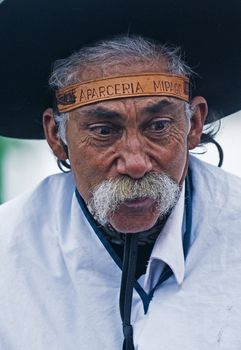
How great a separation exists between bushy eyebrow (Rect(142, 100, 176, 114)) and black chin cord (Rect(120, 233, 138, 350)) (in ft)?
1.14

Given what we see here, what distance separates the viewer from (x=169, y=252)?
2.57m

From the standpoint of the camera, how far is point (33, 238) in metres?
2.72

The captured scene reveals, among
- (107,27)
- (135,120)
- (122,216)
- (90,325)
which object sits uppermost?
(107,27)

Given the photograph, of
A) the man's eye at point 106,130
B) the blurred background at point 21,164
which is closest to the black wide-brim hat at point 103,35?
the man's eye at point 106,130

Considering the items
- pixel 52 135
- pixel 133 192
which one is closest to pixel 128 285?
pixel 133 192

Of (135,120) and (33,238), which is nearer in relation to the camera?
(135,120)

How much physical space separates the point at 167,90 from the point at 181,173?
0.78 ft

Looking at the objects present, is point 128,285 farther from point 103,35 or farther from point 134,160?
point 103,35

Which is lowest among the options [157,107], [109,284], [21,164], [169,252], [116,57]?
[21,164]

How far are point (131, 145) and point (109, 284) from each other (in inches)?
16.1

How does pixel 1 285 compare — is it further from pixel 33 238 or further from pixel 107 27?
pixel 107 27

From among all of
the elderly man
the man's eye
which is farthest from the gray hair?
the man's eye

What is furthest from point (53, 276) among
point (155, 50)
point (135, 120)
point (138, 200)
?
point (155, 50)

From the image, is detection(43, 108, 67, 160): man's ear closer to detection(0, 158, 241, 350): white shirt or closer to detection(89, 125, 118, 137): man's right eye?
detection(0, 158, 241, 350): white shirt
